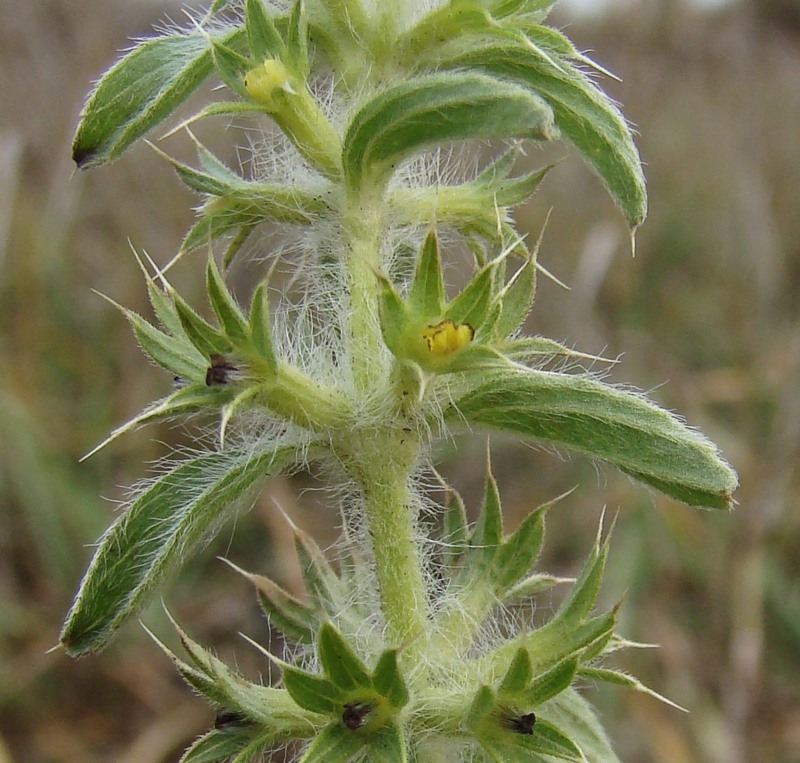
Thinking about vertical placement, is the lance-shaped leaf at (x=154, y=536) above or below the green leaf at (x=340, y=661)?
above

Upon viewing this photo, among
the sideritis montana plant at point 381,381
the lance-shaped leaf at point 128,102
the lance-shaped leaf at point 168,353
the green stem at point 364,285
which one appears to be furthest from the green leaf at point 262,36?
the lance-shaped leaf at point 168,353

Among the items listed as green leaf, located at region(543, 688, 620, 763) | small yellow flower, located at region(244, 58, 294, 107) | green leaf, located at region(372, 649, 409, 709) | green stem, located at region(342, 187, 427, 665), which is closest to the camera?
green leaf, located at region(372, 649, 409, 709)

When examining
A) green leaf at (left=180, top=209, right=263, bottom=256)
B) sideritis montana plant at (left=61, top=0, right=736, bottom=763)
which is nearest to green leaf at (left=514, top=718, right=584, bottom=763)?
sideritis montana plant at (left=61, top=0, right=736, bottom=763)

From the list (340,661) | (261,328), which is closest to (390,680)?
(340,661)

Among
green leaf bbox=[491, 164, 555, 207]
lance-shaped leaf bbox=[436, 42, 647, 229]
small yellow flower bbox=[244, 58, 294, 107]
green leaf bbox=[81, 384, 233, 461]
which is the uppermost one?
small yellow flower bbox=[244, 58, 294, 107]

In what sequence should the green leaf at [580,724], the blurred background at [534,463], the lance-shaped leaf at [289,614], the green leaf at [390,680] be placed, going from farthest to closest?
1. the blurred background at [534,463]
2. the lance-shaped leaf at [289,614]
3. the green leaf at [580,724]
4. the green leaf at [390,680]

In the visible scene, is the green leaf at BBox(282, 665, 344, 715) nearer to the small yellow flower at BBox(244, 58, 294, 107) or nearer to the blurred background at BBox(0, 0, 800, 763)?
the small yellow flower at BBox(244, 58, 294, 107)

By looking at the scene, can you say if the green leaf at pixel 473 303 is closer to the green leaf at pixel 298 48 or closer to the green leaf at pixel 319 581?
the green leaf at pixel 298 48

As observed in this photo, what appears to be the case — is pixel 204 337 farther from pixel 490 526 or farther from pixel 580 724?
pixel 580 724
